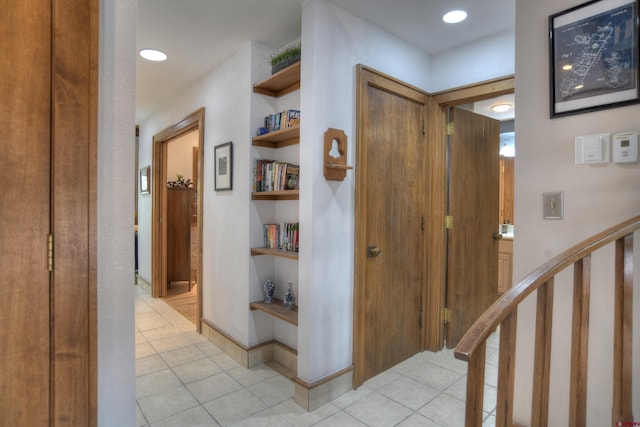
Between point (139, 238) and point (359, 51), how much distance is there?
4347mm

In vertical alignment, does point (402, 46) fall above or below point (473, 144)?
above

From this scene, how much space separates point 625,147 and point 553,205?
1.12 feet

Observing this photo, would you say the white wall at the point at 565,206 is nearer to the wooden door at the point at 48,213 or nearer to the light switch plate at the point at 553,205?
the light switch plate at the point at 553,205

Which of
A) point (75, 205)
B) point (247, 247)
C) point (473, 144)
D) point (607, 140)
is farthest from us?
point (473, 144)

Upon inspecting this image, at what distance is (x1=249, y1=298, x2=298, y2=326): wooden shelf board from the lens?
91.9 inches

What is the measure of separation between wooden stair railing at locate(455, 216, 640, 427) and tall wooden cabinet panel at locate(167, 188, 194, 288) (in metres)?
4.60

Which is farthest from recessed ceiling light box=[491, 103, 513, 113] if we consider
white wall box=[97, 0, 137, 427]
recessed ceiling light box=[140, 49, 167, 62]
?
white wall box=[97, 0, 137, 427]

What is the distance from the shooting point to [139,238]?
203 inches

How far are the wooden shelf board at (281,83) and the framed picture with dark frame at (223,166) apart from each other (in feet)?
1.73

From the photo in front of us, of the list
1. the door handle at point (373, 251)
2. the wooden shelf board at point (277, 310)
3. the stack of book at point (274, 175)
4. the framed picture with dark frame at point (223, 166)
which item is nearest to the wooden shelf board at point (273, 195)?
the stack of book at point (274, 175)

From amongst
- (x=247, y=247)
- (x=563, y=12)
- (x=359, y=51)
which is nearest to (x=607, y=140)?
(x=563, y=12)

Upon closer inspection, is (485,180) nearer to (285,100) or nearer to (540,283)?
(285,100)

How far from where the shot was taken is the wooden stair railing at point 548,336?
915mm

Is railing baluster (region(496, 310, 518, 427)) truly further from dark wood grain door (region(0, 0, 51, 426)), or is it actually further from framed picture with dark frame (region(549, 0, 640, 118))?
dark wood grain door (region(0, 0, 51, 426))
